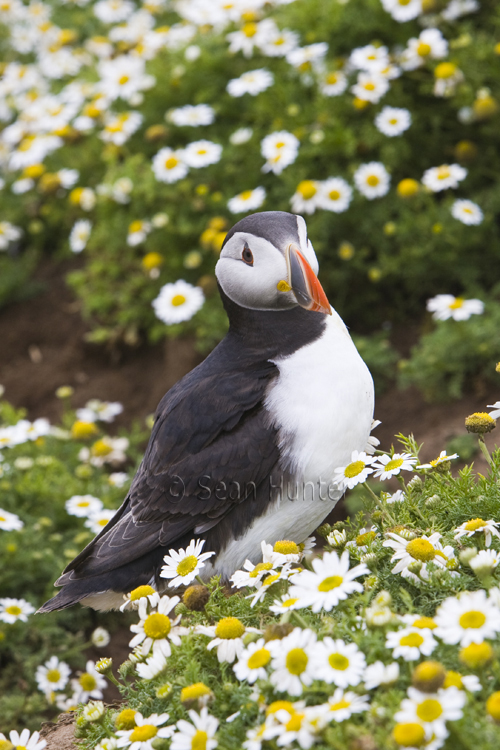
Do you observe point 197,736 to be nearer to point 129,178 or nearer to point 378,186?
point 378,186

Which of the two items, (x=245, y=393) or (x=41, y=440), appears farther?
(x=41, y=440)

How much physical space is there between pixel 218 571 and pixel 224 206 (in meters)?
3.18

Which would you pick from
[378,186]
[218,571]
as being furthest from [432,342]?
[218,571]

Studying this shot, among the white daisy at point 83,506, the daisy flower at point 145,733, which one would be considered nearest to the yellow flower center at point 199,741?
the daisy flower at point 145,733

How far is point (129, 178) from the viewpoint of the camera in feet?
19.9

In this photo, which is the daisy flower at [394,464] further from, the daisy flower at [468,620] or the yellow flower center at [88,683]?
the yellow flower center at [88,683]

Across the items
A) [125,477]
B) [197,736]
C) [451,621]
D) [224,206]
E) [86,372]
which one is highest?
[451,621]

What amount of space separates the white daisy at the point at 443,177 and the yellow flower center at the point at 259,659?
12.2 feet

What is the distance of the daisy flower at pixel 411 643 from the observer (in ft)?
6.02

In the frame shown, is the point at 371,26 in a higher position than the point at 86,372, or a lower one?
higher

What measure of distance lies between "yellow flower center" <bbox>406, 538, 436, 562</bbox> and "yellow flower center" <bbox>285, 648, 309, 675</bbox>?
0.49m

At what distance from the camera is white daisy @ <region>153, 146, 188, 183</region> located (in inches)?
221

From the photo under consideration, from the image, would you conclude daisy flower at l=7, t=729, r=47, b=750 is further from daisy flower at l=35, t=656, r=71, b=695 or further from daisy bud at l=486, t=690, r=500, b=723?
daisy bud at l=486, t=690, r=500, b=723

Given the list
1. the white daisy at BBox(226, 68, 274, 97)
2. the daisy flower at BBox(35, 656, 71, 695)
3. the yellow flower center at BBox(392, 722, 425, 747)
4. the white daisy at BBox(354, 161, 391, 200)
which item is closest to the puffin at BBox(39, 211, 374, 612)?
the daisy flower at BBox(35, 656, 71, 695)
